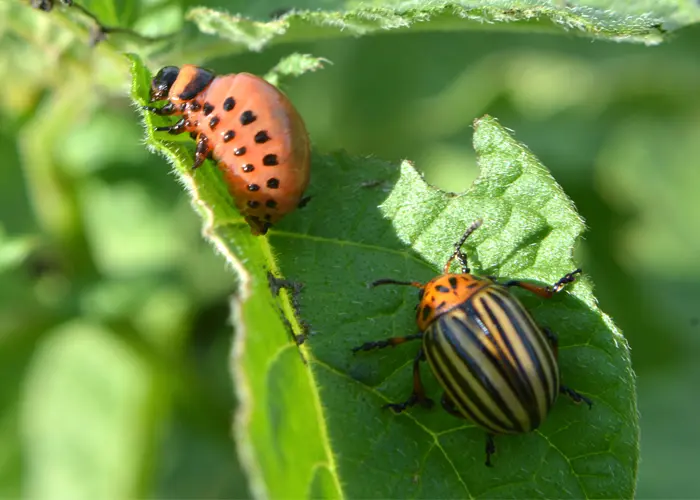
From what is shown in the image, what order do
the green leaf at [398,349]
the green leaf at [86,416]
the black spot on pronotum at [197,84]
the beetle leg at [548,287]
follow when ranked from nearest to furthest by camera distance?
1. the green leaf at [398,349]
2. the beetle leg at [548,287]
3. the black spot on pronotum at [197,84]
4. the green leaf at [86,416]

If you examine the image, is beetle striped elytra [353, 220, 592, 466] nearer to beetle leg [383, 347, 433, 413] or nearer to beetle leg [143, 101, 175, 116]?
beetle leg [383, 347, 433, 413]

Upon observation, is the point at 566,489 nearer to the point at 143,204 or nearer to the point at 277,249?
the point at 277,249

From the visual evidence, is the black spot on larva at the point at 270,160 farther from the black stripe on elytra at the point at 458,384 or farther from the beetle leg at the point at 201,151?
the black stripe on elytra at the point at 458,384

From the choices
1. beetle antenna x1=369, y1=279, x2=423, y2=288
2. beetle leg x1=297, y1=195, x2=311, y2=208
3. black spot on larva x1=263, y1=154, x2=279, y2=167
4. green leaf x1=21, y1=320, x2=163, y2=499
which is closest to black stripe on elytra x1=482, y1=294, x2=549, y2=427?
beetle antenna x1=369, y1=279, x2=423, y2=288

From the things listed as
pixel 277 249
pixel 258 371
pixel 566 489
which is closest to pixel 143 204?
pixel 277 249

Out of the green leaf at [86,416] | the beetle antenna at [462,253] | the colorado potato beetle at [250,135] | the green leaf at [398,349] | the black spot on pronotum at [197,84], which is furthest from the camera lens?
the green leaf at [86,416]

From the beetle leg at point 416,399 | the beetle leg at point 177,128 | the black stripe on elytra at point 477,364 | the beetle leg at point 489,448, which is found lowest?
the beetle leg at point 489,448

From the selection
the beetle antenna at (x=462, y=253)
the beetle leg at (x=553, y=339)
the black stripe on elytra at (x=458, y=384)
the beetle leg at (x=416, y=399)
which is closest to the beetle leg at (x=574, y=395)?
the beetle leg at (x=553, y=339)
